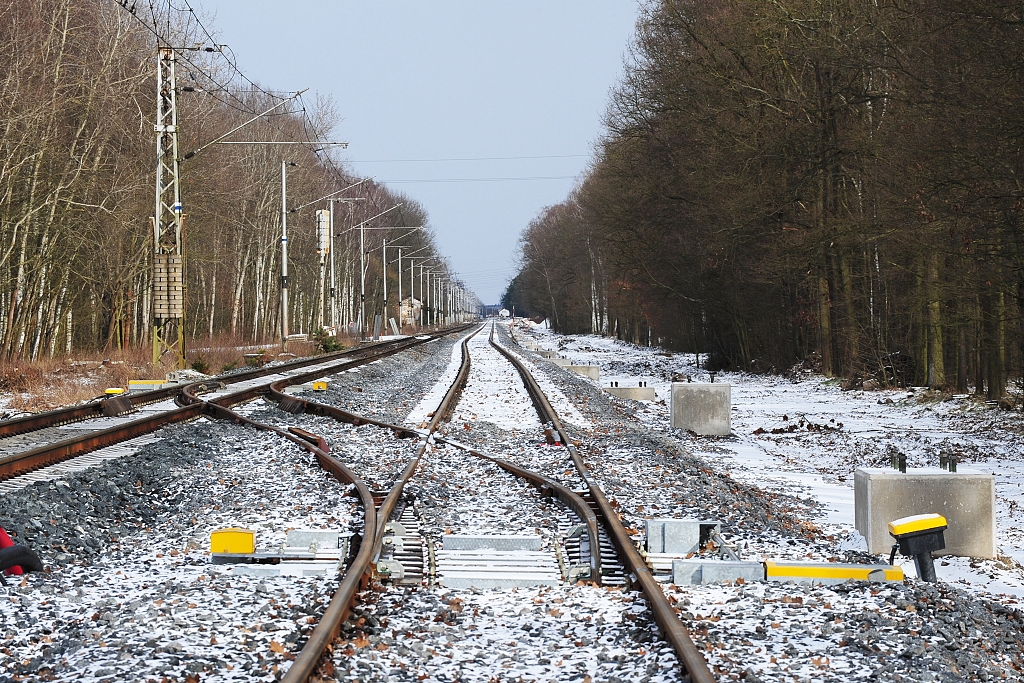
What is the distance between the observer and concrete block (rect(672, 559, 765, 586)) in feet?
21.9

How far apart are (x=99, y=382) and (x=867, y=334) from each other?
782 inches

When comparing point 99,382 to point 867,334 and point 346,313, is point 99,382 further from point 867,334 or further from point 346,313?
point 346,313

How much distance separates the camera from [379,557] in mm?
7254

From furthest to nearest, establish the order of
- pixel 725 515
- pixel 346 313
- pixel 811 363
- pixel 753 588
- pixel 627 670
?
1. pixel 346 313
2. pixel 811 363
3. pixel 725 515
4. pixel 753 588
5. pixel 627 670

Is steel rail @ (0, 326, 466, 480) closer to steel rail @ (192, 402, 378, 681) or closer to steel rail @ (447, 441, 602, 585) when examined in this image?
steel rail @ (192, 402, 378, 681)

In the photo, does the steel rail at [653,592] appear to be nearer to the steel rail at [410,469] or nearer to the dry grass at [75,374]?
the steel rail at [410,469]

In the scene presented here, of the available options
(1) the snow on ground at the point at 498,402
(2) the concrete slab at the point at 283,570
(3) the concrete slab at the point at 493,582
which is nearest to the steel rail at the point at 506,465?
(3) the concrete slab at the point at 493,582

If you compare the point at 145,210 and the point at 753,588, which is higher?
the point at 145,210

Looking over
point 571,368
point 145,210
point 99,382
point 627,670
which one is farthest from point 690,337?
point 627,670

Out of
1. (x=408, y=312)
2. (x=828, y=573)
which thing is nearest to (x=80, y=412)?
(x=828, y=573)

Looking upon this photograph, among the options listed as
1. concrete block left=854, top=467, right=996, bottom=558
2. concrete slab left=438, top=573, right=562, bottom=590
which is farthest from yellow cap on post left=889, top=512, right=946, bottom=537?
concrete slab left=438, top=573, right=562, bottom=590

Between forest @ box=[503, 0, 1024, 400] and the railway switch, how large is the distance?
926 cm

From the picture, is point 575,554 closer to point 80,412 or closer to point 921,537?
point 921,537

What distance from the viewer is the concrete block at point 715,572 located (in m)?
6.67
